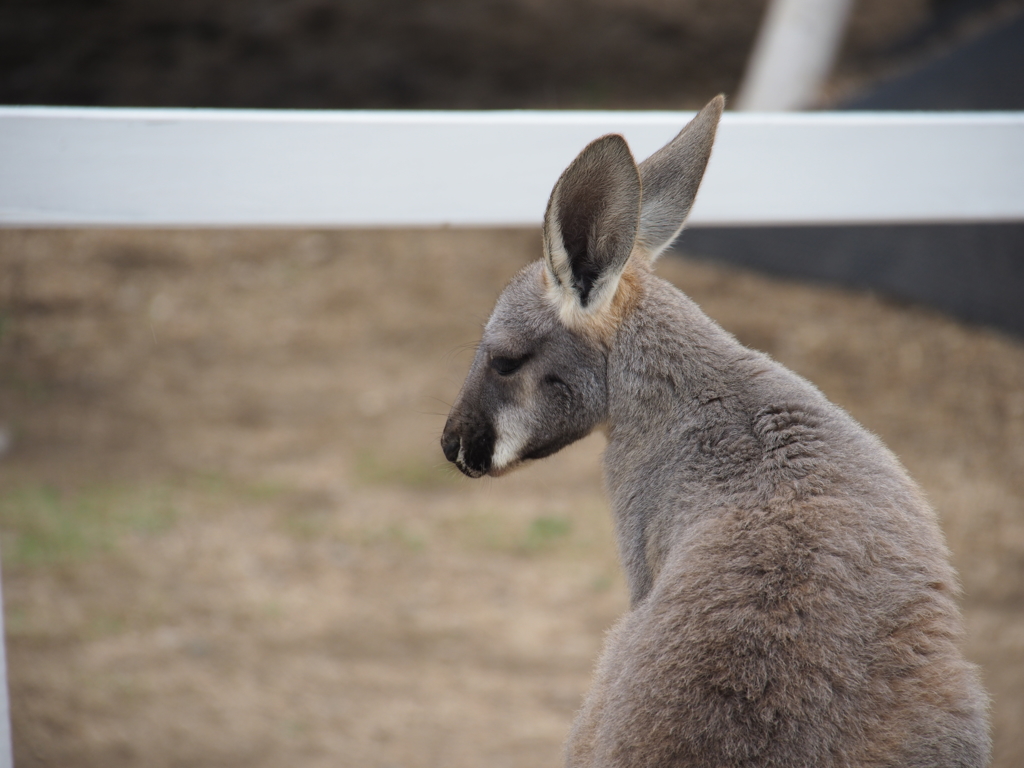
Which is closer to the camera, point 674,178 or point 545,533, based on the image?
point 674,178

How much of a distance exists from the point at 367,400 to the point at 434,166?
4.60 meters

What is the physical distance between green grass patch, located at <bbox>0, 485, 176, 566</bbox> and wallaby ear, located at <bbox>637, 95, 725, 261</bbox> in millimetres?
3758

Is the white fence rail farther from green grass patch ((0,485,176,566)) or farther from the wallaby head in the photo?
green grass patch ((0,485,176,566))

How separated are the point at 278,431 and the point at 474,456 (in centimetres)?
425

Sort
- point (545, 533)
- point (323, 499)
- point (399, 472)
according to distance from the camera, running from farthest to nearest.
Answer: point (399, 472)
point (323, 499)
point (545, 533)

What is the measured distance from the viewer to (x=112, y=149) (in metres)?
1.94

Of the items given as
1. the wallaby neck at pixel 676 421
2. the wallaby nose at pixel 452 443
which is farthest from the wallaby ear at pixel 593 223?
the wallaby nose at pixel 452 443

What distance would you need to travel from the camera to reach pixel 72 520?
5.12m

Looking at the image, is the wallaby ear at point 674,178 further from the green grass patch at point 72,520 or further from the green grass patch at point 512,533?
the green grass patch at point 72,520

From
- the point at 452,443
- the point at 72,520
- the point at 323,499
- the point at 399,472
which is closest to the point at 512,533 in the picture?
the point at 399,472

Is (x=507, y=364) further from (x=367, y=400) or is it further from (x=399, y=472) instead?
(x=367, y=400)

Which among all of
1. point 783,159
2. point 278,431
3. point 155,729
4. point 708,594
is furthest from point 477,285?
point 708,594

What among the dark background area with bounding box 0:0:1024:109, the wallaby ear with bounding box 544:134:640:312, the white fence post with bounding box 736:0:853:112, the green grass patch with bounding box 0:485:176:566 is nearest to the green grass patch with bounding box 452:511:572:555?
the green grass patch with bounding box 0:485:176:566

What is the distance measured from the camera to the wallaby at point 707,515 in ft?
4.96
